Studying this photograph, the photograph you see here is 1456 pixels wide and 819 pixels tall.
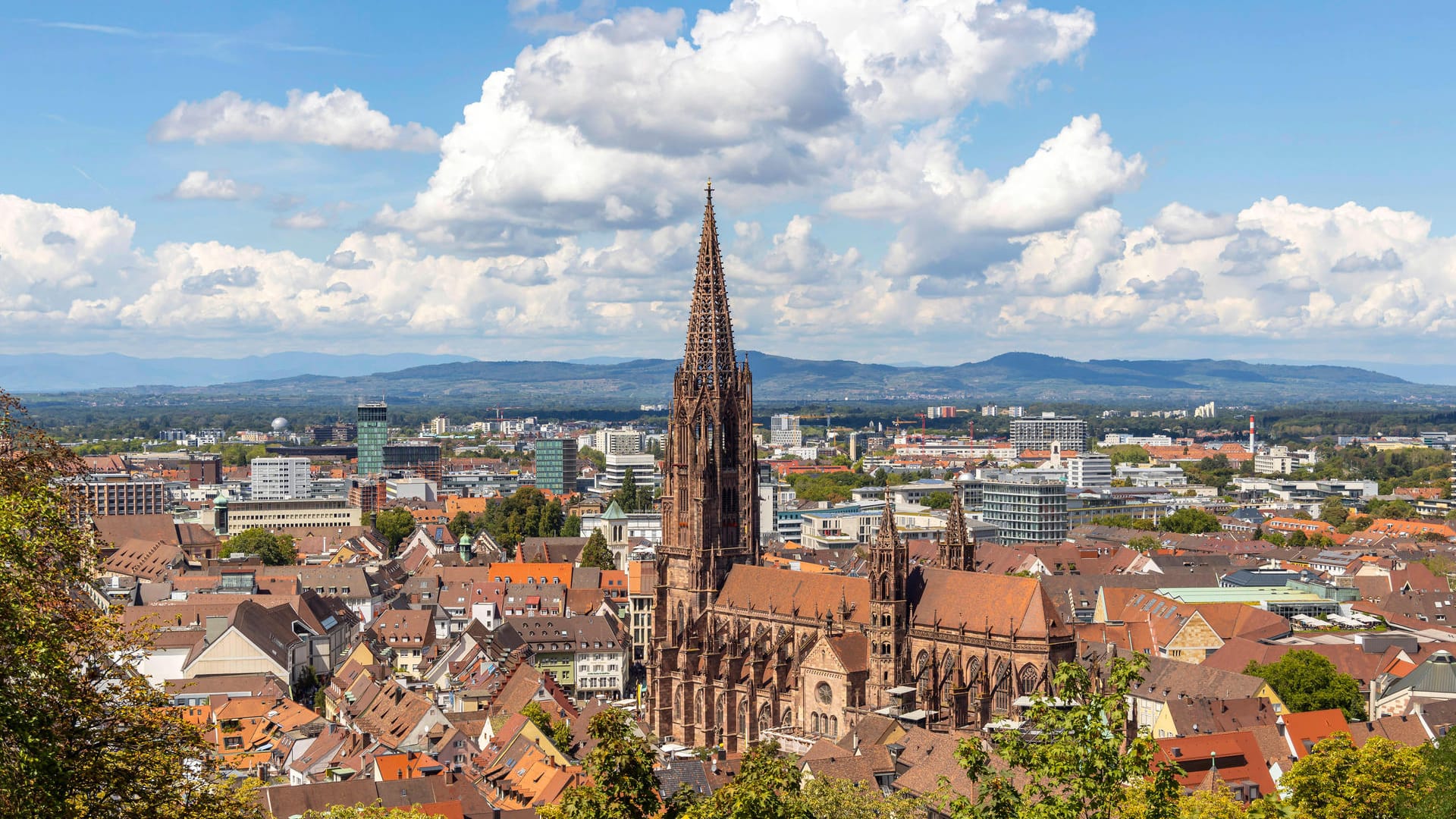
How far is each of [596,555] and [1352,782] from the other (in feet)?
421

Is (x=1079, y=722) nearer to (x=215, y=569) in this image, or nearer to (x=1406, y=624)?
(x=1406, y=624)

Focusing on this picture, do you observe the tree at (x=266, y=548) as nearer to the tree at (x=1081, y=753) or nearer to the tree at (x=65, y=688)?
the tree at (x=65, y=688)

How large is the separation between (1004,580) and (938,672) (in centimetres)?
680

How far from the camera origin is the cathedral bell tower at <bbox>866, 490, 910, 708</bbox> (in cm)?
8781

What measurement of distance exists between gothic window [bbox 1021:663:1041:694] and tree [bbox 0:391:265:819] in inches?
2309

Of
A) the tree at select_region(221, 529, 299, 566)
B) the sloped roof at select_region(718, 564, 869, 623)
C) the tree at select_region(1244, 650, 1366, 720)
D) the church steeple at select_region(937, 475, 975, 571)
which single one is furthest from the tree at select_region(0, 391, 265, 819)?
the tree at select_region(221, 529, 299, 566)

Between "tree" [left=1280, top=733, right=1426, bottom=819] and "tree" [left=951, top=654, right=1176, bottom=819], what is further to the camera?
"tree" [left=1280, top=733, right=1426, bottom=819]

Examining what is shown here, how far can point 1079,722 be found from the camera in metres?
27.9

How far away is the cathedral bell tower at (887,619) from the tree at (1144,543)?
91.5m

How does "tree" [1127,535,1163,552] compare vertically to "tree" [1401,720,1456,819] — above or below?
below

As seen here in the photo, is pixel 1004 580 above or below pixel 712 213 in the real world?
below

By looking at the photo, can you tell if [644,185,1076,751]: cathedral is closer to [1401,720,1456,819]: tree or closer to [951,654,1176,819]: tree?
[1401,720,1456,819]: tree

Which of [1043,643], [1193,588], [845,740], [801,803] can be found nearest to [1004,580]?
[1043,643]

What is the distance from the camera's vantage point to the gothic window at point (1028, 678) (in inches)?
3255
